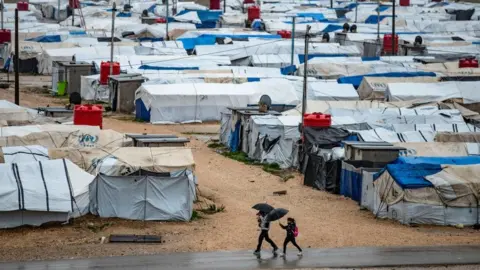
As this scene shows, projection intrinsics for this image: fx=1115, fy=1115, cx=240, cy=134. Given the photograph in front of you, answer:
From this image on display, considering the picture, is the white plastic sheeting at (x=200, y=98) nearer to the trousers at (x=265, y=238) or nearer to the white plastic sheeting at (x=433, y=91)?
the white plastic sheeting at (x=433, y=91)

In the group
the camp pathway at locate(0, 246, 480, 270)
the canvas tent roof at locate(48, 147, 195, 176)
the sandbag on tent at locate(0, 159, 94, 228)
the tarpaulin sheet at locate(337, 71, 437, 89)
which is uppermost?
the tarpaulin sheet at locate(337, 71, 437, 89)

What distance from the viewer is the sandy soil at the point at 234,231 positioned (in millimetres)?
25203

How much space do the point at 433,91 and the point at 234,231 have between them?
23531 mm

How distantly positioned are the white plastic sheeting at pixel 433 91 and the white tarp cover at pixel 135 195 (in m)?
22.3

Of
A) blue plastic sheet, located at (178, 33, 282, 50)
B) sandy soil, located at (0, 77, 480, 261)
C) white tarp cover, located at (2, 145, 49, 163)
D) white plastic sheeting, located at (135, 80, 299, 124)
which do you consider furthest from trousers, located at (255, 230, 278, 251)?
blue plastic sheet, located at (178, 33, 282, 50)

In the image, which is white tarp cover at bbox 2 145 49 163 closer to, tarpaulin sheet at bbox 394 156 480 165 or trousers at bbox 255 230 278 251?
trousers at bbox 255 230 278 251

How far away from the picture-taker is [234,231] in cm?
2730

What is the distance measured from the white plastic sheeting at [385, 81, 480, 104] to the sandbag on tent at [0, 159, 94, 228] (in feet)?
76.2

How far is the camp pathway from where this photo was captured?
23531 millimetres

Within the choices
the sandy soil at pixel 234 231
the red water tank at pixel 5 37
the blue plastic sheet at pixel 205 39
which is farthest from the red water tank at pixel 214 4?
the sandy soil at pixel 234 231

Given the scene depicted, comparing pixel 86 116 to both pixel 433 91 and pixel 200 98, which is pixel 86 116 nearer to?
pixel 200 98

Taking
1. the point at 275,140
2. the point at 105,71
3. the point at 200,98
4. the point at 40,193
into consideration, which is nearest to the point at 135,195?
the point at 40,193

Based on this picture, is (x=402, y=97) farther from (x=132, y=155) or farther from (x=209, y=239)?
(x=209, y=239)

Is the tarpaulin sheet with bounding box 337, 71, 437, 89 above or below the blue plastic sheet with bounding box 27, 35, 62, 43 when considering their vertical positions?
below
